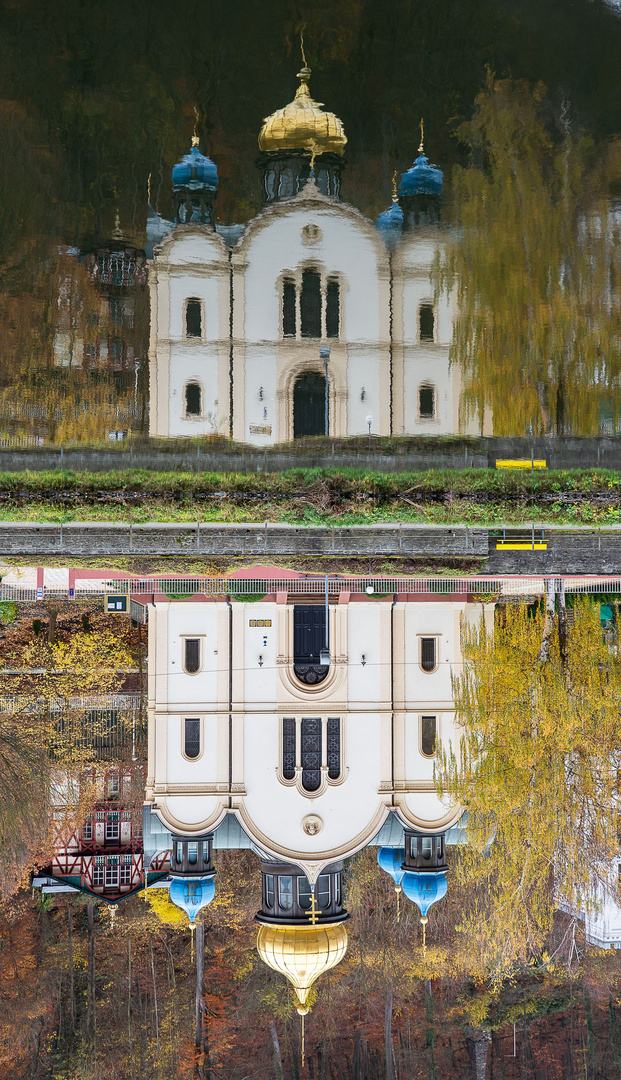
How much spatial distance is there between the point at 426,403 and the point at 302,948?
16578 mm

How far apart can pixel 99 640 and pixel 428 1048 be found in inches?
751

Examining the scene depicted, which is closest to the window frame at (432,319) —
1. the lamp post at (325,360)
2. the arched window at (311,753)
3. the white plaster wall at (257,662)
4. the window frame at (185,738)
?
the lamp post at (325,360)

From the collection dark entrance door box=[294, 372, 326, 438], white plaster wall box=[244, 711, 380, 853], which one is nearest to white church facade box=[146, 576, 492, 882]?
white plaster wall box=[244, 711, 380, 853]

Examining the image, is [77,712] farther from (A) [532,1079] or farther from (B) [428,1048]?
(A) [532,1079]

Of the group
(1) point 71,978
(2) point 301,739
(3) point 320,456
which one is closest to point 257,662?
(2) point 301,739

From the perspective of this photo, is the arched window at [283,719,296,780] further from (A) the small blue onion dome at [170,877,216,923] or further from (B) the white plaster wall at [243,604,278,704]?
(A) the small blue onion dome at [170,877,216,923]

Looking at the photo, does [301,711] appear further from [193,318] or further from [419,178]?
[419,178]

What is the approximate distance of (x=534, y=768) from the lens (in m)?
25.0

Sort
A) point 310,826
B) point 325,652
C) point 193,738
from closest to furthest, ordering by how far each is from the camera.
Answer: point 325,652
point 310,826
point 193,738

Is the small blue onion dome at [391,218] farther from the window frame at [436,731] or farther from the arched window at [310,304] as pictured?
the window frame at [436,731]

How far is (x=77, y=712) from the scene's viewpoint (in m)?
29.8

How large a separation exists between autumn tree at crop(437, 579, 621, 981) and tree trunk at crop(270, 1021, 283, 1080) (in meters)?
10.0

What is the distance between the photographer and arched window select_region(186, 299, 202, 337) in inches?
1064

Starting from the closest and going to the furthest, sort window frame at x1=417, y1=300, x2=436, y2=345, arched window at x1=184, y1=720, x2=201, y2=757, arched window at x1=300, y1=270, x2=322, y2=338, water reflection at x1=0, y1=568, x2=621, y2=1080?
water reflection at x1=0, y1=568, x2=621, y2=1080, arched window at x1=300, y1=270, x2=322, y2=338, window frame at x1=417, y1=300, x2=436, y2=345, arched window at x1=184, y1=720, x2=201, y2=757
